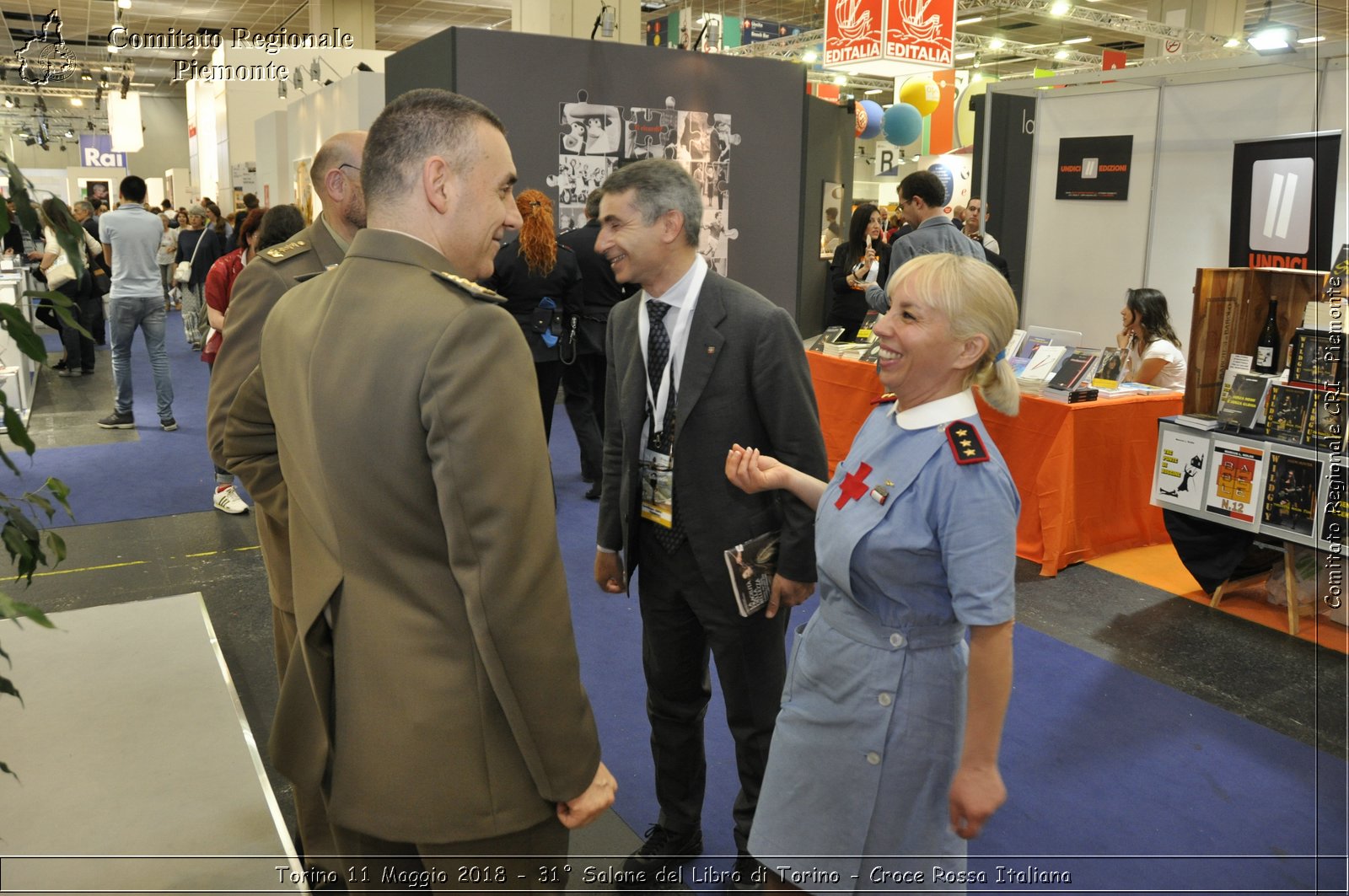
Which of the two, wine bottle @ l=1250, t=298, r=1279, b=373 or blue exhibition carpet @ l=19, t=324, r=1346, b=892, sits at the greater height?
wine bottle @ l=1250, t=298, r=1279, b=373

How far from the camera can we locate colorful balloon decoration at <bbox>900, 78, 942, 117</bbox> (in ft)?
39.7

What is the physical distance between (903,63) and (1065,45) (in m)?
16.0

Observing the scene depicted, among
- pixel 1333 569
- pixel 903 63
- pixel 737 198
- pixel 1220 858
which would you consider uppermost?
pixel 903 63

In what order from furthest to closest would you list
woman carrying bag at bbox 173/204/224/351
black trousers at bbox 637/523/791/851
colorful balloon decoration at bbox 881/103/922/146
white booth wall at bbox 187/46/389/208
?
1. colorful balloon decoration at bbox 881/103/922/146
2. white booth wall at bbox 187/46/389/208
3. woman carrying bag at bbox 173/204/224/351
4. black trousers at bbox 637/523/791/851

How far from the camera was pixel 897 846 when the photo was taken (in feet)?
5.10

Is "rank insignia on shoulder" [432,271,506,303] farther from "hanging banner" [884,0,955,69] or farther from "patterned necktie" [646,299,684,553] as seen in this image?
"hanging banner" [884,0,955,69]

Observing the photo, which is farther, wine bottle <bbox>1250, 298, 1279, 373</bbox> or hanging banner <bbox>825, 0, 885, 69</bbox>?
hanging banner <bbox>825, 0, 885, 69</bbox>

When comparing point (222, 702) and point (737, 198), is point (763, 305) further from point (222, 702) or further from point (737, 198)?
point (737, 198)

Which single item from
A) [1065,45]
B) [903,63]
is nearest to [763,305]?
[903,63]

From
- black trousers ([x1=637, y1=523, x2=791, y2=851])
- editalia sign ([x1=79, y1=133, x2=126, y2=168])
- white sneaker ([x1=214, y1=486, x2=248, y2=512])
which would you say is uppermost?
editalia sign ([x1=79, y1=133, x2=126, y2=168])

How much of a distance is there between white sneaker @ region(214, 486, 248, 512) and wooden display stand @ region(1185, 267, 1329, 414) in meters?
4.72

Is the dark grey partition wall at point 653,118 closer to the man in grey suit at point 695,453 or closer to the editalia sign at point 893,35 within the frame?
the editalia sign at point 893,35

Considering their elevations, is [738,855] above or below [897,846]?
below

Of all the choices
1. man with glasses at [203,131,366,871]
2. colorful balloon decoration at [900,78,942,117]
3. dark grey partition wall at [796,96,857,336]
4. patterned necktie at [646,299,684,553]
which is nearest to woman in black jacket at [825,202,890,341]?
dark grey partition wall at [796,96,857,336]
